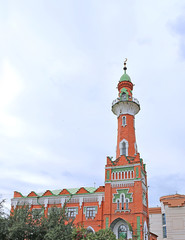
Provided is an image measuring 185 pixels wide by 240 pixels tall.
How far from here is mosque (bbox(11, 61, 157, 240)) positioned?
110 ft

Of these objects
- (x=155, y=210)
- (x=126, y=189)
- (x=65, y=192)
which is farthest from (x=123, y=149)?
(x=155, y=210)

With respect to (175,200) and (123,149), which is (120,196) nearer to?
(123,149)

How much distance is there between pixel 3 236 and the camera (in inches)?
905

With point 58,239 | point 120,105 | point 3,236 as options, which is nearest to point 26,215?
point 3,236

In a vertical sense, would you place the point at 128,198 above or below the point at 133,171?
below

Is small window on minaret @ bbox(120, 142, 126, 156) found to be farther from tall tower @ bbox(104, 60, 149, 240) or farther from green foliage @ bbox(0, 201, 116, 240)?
green foliage @ bbox(0, 201, 116, 240)

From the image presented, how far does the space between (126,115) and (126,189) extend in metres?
12.0

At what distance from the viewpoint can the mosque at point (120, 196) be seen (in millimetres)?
33469

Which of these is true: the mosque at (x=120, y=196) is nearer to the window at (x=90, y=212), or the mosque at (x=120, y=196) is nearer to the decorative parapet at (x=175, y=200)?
the window at (x=90, y=212)

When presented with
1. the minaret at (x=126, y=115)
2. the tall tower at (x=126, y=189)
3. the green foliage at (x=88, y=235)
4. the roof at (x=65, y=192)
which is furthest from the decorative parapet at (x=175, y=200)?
the green foliage at (x=88, y=235)

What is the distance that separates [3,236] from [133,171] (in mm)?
18632

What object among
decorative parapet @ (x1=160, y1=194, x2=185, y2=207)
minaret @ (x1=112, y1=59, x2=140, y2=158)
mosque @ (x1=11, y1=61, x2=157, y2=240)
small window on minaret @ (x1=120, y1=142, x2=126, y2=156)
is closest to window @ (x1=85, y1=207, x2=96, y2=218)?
mosque @ (x1=11, y1=61, x2=157, y2=240)

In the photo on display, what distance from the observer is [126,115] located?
41938 millimetres

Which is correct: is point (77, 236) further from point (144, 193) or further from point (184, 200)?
point (184, 200)
